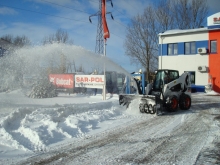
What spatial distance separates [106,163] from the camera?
14.6ft

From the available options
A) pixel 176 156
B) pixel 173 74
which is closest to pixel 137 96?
pixel 173 74

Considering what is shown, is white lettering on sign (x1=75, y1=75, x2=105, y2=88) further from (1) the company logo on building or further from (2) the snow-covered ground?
(1) the company logo on building

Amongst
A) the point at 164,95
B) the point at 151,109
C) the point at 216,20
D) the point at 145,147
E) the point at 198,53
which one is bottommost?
the point at 145,147

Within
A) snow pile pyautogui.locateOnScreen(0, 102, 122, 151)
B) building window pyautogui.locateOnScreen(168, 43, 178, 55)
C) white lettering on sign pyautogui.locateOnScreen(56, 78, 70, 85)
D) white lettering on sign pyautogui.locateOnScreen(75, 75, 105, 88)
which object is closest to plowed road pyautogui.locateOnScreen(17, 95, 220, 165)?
snow pile pyautogui.locateOnScreen(0, 102, 122, 151)

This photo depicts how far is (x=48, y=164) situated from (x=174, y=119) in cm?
631

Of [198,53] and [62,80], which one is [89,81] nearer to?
[62,80]

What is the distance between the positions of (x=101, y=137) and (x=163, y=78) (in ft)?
18.9

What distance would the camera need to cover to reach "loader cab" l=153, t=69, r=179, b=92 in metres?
11.0

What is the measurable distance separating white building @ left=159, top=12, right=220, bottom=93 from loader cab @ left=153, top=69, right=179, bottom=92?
626 inches

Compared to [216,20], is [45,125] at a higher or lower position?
lower

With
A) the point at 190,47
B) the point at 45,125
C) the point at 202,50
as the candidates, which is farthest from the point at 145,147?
the point at 190,47

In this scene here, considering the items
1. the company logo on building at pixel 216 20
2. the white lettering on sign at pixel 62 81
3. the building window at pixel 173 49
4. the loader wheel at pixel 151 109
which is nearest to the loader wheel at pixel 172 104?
the loader wheel at pixel 151 109

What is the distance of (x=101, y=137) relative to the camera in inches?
254

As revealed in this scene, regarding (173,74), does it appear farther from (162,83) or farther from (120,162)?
(120,162)
